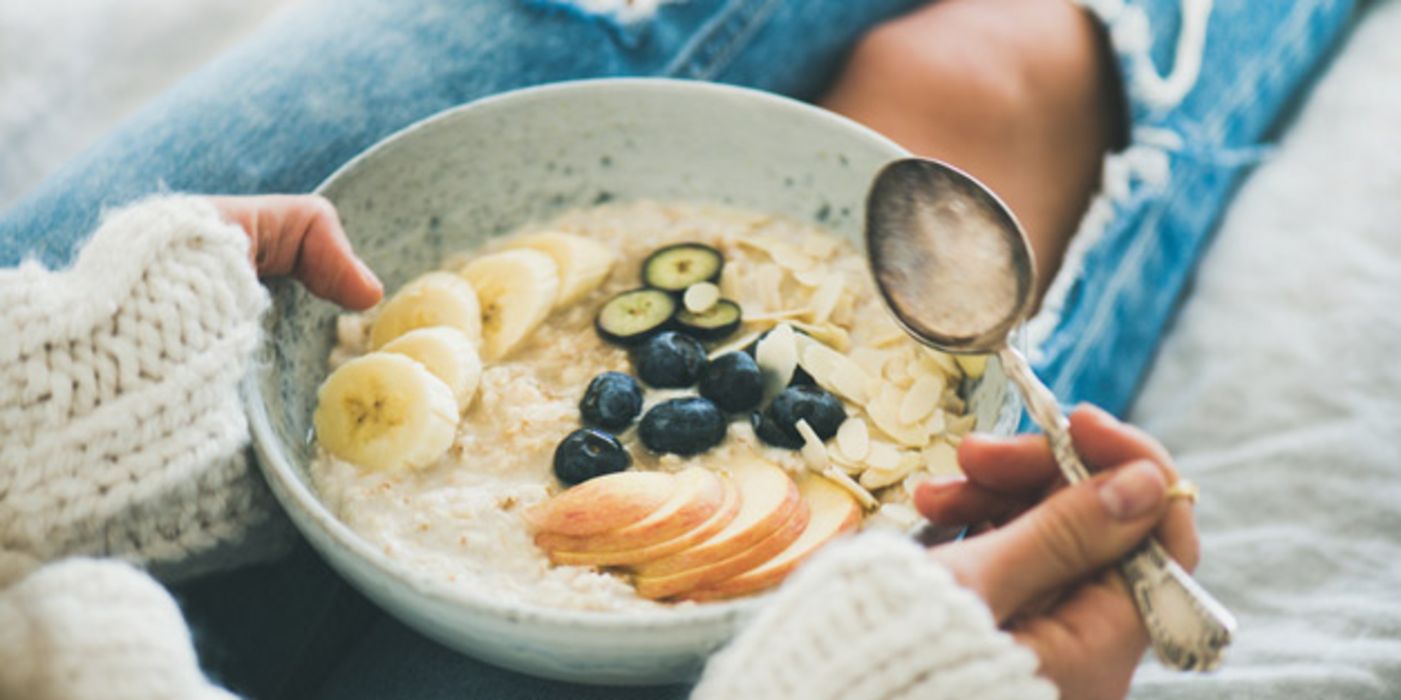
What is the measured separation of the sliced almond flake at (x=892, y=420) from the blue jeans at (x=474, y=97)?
0.20 metres

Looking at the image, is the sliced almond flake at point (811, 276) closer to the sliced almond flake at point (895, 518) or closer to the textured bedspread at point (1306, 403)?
the sliced almond flake at point (895, 518)

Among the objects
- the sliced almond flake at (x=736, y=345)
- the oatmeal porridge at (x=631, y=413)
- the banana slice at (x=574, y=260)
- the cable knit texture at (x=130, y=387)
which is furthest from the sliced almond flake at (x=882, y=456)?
the cable knit texture at (x=130, y=387)

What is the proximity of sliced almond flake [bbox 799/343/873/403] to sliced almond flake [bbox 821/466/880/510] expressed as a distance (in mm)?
60

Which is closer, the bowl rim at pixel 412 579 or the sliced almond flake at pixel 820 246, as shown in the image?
the bowl rim at pixel 412 579

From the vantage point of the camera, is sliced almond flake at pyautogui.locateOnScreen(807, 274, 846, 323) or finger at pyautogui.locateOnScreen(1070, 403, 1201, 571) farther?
sliced almond flake at pyautogui.locateOnScreen(807, 274, 846, 323)

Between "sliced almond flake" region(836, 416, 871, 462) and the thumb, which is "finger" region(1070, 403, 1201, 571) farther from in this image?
"sliced almond flake" region(836, 416, 871, 462)

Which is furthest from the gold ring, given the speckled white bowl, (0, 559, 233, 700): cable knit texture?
(0, 559, 233, 700): cable knit texture

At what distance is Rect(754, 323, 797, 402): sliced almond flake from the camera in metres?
0.73

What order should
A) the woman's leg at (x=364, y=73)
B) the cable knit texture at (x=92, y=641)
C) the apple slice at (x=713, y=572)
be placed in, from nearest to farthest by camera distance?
the cable knit texture at (x=92, y=641)
the apple slice at (x=713, y=572)
the woman's leg at (x=364, y=73)

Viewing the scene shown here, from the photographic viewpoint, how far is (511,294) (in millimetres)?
777

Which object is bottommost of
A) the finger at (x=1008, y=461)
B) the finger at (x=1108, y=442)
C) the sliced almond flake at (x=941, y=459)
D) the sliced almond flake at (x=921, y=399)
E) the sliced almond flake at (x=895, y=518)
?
the sliced almond flake at (x=895, y=518)

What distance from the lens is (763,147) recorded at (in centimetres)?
86

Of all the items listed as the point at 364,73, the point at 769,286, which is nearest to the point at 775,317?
the point at 769,286

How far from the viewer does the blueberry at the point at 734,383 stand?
714 mm
